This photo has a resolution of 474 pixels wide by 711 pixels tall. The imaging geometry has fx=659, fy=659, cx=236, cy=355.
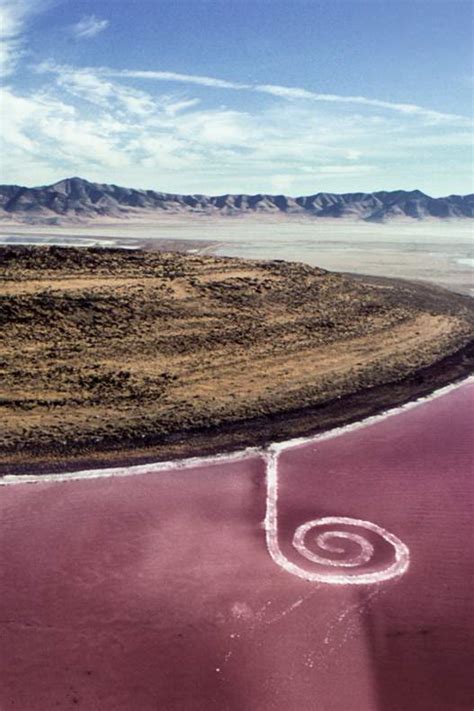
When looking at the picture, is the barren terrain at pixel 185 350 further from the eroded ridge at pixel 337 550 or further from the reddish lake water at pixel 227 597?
the eroded ridge at pixel 337 550

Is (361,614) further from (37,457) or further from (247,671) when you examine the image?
(37,457)

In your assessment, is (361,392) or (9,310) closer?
(361,392)

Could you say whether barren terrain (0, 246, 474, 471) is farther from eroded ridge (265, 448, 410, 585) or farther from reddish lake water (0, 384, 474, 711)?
eroded ridge (265, 448, 410, 585)

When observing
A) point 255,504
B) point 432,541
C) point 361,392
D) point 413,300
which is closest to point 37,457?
point 255,504

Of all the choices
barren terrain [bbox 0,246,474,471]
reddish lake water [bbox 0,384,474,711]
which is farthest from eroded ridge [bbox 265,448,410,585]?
barren terrain [bbox 0,246,474,471]

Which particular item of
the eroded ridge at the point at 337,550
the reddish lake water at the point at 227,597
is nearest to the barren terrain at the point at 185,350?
the reddish lake water at the point at 227,597
